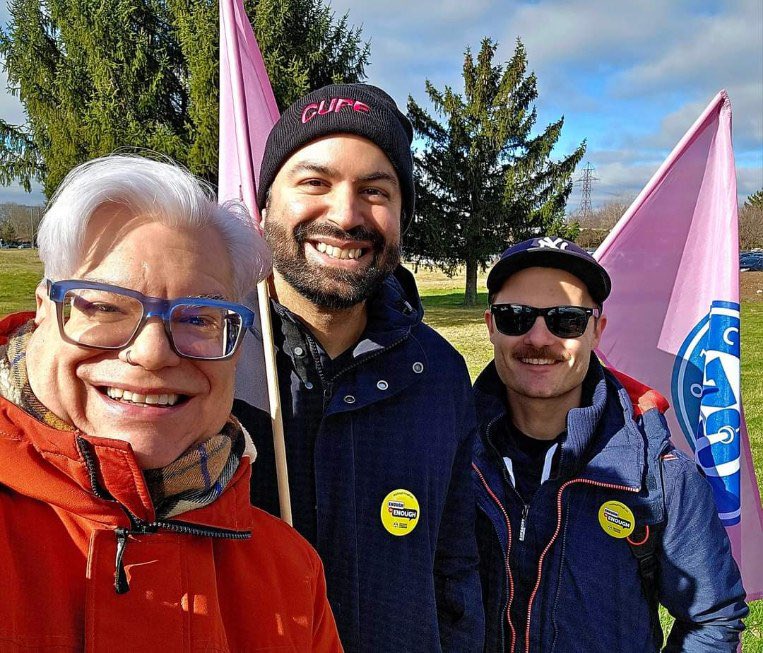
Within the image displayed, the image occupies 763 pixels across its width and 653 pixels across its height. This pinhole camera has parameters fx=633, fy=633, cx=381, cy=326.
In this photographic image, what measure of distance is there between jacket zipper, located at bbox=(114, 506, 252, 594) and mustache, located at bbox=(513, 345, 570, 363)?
1.59 metres

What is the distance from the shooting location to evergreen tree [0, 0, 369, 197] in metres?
17.8

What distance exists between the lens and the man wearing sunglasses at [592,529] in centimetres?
232

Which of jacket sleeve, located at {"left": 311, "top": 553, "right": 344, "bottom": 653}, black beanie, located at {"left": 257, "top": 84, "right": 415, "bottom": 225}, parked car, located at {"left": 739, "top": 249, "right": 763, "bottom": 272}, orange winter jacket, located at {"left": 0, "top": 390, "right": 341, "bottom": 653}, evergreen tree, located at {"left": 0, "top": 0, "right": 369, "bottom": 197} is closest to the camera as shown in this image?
orange winter jacket, located at {"left": 0, "top": 390, "right": 341, "bottom": 653}

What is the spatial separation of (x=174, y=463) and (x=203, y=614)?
1.04ft

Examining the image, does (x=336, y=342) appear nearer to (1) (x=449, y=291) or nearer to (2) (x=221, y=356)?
(2) (x=221, y=356)

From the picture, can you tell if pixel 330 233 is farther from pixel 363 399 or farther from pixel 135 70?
pixel 135 70

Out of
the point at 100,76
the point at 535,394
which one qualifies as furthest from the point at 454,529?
the point at 100,76

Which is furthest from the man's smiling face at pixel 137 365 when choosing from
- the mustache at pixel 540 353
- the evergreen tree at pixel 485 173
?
the evergreen tree at pixel 485 173

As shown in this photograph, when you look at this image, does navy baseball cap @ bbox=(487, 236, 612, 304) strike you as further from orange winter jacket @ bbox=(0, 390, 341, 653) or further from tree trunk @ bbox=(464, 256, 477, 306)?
tree trunk @ bbox=(464, 256, 477, 306)

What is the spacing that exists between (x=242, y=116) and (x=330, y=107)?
775 millimetres

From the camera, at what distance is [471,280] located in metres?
27.9

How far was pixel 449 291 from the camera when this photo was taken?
3672cm

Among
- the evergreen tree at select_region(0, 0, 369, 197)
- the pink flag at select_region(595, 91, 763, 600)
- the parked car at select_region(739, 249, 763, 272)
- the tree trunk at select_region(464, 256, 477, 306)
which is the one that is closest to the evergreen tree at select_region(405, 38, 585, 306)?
the tree trunk at select_region(464, 256, 477, 306)

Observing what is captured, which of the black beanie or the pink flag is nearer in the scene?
the black beanie
